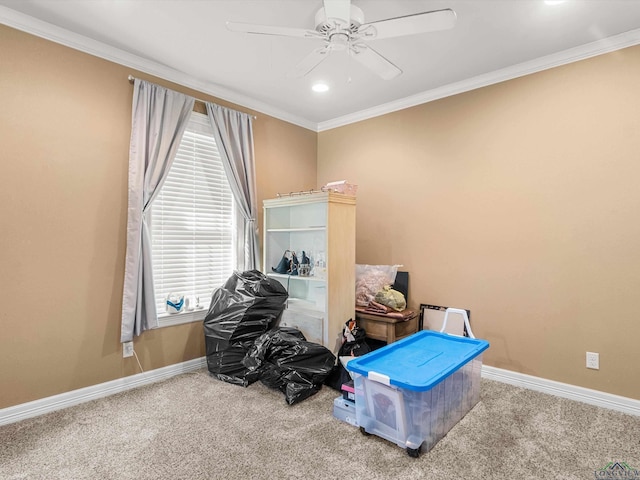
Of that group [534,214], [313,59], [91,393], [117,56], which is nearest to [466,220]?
[534,214]

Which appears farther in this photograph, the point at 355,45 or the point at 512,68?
the point at 512,68

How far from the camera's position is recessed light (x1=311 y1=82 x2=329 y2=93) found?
3367mm

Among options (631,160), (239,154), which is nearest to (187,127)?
(239,154)

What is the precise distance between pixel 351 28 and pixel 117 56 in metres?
1.97

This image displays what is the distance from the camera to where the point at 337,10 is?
1.81 m

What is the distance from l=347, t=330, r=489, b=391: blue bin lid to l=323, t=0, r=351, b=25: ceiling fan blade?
1964 mm

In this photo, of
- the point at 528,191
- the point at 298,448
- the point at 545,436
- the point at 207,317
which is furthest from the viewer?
the point at 207,317

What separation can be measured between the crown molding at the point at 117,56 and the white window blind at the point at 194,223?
314 mm

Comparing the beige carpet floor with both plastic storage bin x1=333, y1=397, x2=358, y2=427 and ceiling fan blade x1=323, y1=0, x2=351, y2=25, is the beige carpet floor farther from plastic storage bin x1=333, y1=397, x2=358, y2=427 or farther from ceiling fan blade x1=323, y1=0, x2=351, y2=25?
ceiling fan blade x1=323, y1=0, x2=351, y2=25

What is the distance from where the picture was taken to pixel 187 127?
10.9ft

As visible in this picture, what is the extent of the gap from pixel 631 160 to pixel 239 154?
10.7ft

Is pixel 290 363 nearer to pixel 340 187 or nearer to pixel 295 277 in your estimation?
pixel 295 277

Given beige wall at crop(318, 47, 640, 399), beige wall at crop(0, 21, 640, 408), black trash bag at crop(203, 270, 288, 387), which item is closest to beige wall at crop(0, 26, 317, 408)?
beige wall at crop(0, 21, 640, 408)

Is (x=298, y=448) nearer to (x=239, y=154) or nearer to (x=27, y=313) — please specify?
(x=27, y=313)
